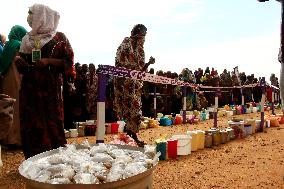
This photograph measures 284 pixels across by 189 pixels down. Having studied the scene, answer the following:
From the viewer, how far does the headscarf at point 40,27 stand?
4.29m

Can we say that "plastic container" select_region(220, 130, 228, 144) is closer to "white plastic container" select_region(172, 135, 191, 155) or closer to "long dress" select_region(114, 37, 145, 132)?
"white plastic container" select_region(172, 135, 191, 155)

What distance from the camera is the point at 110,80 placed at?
10.6 m

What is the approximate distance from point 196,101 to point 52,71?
39.9ft

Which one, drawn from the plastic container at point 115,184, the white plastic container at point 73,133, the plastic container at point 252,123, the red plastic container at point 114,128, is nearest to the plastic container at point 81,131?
the white plastic container at point 73,133

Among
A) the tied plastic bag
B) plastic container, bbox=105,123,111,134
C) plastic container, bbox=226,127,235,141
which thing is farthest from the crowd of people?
plastic container, bbox=226,127,235,141

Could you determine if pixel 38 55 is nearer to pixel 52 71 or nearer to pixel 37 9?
pixel 52 71

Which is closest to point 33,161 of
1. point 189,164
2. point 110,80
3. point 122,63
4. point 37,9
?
point 37,9

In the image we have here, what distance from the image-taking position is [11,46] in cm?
582

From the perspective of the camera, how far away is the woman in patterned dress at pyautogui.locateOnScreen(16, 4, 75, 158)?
4242mm

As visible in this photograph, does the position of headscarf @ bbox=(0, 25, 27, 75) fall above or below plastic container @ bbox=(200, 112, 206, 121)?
above

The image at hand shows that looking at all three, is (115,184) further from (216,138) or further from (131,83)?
(216,138)

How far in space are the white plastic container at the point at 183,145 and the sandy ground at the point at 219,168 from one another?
5.0 inches

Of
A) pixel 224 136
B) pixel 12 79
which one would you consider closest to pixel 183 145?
pixel 224 136

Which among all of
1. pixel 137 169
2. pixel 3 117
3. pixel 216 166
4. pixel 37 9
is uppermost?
pixel 37 9
